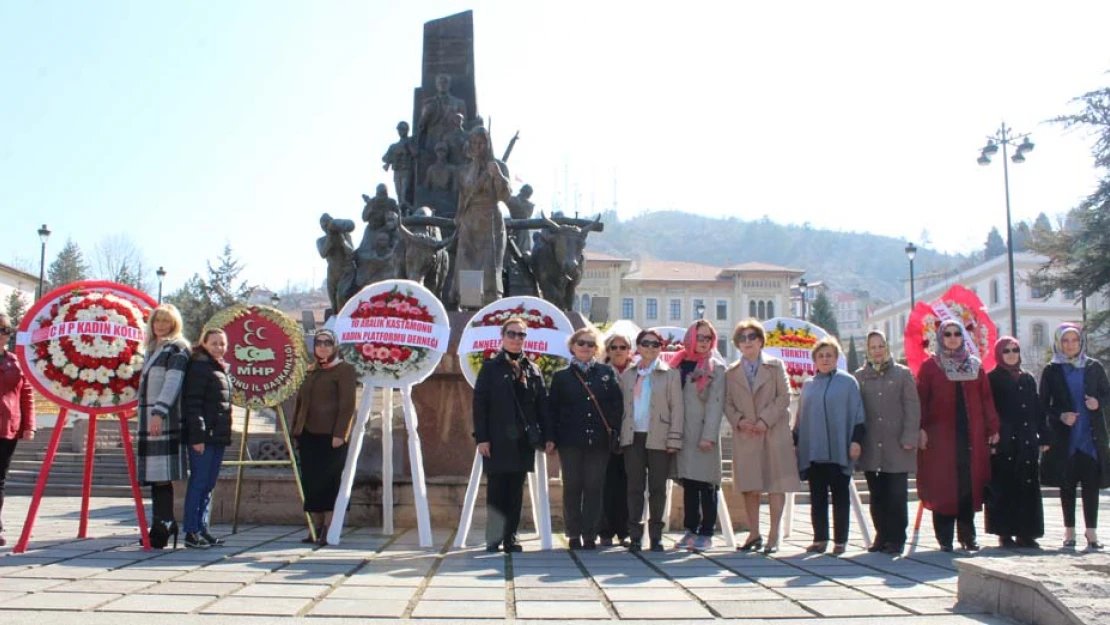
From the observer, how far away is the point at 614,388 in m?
7.62

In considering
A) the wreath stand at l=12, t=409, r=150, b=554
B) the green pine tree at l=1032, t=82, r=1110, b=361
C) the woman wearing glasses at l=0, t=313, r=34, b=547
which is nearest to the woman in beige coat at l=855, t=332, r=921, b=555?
the wreath stand at l=12, t=409, r=150, b=554

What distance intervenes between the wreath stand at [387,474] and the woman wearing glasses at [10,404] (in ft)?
7.73

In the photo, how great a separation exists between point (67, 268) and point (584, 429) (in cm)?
7045

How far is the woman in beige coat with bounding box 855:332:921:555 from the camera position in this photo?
753 cm

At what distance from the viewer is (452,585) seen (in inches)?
221

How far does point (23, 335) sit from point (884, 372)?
660 centimetres

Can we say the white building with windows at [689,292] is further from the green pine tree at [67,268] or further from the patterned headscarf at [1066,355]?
the patterned headscarf at [1066,355]

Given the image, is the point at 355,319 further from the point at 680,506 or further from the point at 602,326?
the point at 602,326

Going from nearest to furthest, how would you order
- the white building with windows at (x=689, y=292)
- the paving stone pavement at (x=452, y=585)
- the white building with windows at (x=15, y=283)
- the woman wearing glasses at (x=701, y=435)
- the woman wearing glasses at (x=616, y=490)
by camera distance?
the paving stone pavement at (x=452, y=585)
the woman wearing glasses at (x=701, y=435)
the woman wearing glasses at (x=616, y=490)
the white building with windows at (x=15, y=283)
the white building with windows at (x=689, y=292)

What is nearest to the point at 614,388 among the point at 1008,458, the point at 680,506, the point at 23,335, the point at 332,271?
the point at 680,506

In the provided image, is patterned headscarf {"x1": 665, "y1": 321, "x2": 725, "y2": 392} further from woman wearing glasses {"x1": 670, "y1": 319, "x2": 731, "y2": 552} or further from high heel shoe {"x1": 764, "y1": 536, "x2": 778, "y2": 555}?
high heel shoe {"x1": 764, "y1": 536, "x2": 778, "y2": 555}

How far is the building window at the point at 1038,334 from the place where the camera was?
64375mm

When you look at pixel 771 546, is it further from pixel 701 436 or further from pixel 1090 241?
pixel 1090 241

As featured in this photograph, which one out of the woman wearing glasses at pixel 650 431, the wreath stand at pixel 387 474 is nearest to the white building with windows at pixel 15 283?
the wreath stand at pixel 387 474
